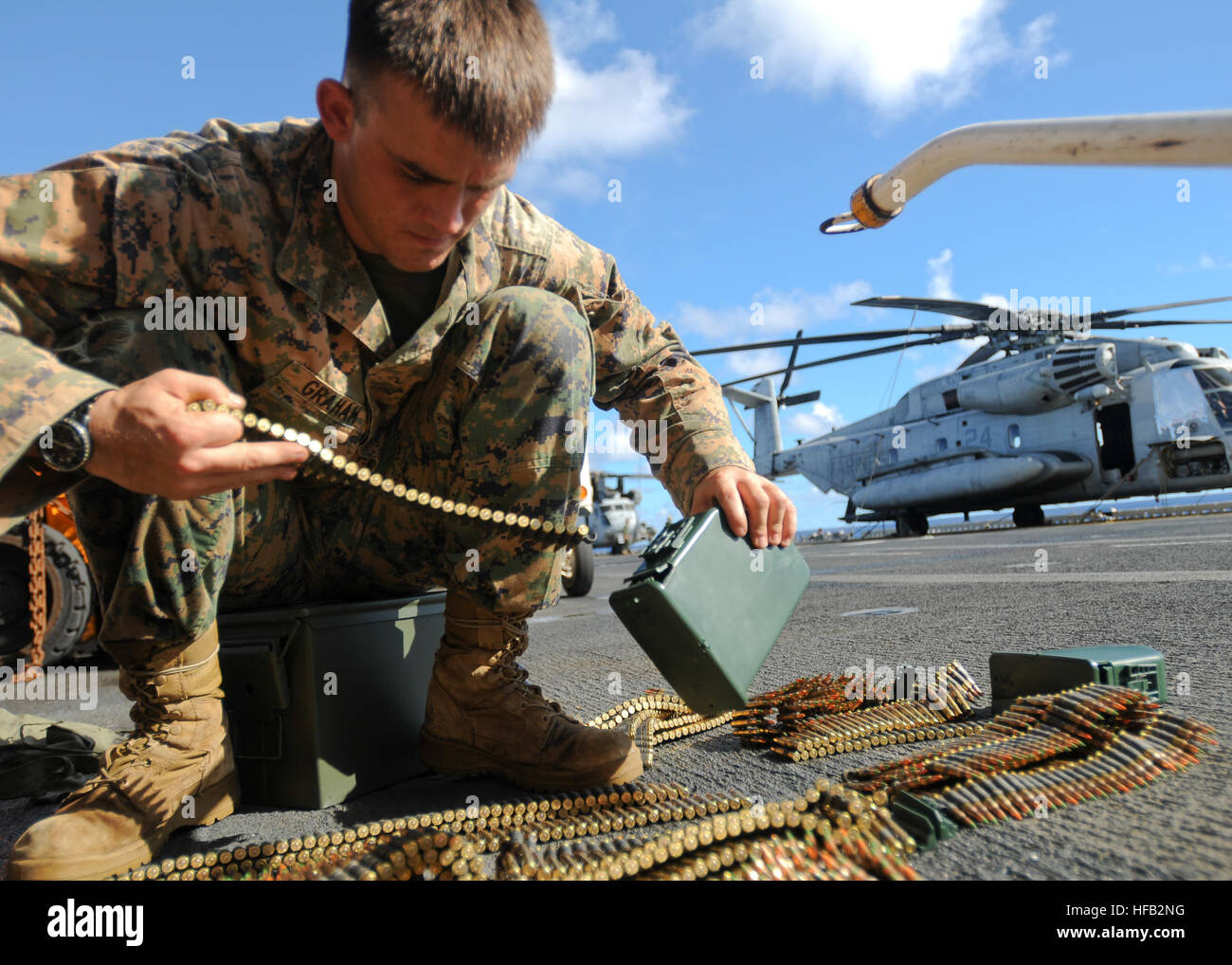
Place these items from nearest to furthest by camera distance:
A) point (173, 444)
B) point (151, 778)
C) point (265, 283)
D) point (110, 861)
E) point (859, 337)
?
1. point (173, 444)
2. point (110, 861)
3. point (151, 778)
4. point (265, 283)
5. point (859, 337)

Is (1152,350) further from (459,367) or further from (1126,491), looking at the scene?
(459,367)

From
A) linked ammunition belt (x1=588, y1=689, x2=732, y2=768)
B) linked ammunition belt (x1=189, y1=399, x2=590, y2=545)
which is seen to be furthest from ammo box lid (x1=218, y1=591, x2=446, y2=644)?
linked ammunition belt (x1=588, y1=689, x2=732, y2=768)

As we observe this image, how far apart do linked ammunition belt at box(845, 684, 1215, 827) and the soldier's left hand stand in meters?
0.44

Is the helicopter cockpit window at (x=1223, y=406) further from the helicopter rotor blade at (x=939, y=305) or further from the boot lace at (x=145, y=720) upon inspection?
the boot lace at (x=145, y=720)

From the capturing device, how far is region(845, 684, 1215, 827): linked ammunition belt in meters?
1.20

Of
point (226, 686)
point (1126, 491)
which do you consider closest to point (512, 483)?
point (226, 686)

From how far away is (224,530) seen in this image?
1.45 m

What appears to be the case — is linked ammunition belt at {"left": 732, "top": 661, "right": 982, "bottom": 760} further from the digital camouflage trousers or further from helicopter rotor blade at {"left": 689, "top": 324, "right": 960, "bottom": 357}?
helicopter rotor blade at {"left": 689, "top": 324, "right": 960, "bottom": 357}

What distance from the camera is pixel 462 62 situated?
1317 mm

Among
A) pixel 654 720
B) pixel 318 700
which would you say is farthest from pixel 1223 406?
pixel 318 700

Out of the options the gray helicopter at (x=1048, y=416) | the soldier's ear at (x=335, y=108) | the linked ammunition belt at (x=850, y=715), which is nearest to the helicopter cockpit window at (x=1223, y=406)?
the gray helicopter at (x=1048, y=416)

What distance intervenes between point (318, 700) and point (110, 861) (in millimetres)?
409

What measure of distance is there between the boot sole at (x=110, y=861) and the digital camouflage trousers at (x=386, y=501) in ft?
1.09

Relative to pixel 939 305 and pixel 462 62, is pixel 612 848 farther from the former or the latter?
pixel 939 305
